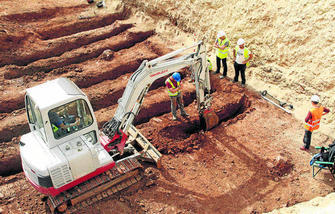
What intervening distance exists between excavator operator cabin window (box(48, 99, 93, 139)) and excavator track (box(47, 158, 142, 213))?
1.38 meters

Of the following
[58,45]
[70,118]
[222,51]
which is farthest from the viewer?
[58,45]

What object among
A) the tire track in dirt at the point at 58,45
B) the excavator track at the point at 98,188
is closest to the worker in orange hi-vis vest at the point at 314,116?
the excavator track at the point at 98,188

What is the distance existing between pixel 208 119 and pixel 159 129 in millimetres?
1539

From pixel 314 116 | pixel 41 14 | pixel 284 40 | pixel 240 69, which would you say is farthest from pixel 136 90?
pixel 41 14

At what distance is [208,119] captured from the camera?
10078 mm

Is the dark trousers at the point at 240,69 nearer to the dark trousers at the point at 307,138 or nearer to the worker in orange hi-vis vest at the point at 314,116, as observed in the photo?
the worker in orange hi-vis vest at the point at 314,116

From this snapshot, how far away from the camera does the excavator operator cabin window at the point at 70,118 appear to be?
279 inches

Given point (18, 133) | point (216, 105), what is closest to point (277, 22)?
point (216, 105)

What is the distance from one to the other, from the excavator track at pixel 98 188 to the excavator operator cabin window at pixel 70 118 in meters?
1.38

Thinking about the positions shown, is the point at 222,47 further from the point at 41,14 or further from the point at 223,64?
the point at 41,14

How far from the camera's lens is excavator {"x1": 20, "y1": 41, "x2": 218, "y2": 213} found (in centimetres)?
693

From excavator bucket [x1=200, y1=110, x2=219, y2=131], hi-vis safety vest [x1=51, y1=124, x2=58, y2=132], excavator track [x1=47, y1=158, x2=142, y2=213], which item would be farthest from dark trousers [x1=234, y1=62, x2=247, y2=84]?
hi-vis safety vest [x1=51, y1=124, x2=58, y2=132]

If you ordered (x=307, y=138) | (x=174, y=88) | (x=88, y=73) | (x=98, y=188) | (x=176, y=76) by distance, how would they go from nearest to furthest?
(x=98, y=188) → (x=307, y=138) → (x=176, y=76) → (x=174, y=88) → (x=88, y=73)

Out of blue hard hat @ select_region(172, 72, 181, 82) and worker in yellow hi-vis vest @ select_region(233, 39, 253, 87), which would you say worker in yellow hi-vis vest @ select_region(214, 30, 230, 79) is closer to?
worker in yellow hi-vis vest @ select_region(233, 39, 253, 87)
